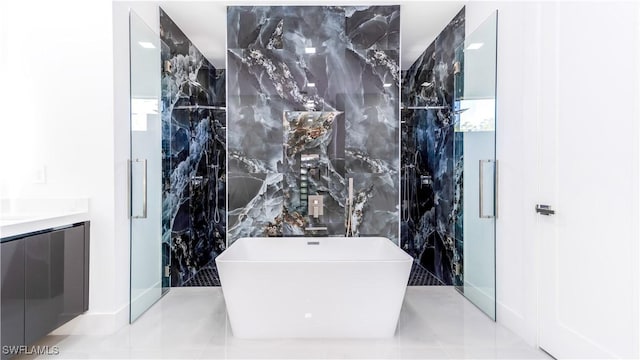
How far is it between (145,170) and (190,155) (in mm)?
1565

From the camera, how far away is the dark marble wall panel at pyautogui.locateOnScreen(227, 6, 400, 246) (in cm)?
383

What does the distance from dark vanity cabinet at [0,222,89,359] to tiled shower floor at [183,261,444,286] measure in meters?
1.56

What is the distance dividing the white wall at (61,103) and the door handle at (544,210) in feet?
9.77

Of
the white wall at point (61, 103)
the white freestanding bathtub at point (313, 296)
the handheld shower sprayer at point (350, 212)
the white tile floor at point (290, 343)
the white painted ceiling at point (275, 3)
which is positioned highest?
the white painted ceiling at point (275, 3)

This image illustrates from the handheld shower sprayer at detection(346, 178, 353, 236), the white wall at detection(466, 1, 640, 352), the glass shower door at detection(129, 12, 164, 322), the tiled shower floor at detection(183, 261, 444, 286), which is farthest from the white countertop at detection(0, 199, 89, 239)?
the white wall at detection(466, 1, 640, 352)

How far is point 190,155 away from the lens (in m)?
4.55

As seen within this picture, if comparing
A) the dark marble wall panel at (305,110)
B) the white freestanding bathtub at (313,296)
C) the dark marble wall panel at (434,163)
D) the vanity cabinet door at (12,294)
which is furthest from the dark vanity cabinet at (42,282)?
the dark marble wall panel at (434,163)

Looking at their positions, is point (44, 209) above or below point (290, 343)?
above

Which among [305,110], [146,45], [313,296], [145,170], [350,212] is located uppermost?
[146,45]

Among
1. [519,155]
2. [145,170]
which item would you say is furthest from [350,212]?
[145,170]

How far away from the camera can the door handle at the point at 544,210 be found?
2393mm

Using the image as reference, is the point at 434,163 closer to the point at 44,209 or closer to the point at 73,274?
the point at 73,274

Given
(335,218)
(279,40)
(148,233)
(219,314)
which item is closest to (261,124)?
→ (279,40)

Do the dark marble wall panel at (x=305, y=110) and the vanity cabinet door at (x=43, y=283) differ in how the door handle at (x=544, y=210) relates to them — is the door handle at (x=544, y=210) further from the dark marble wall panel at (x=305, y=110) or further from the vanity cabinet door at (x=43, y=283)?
the vanity cabinet door at (x=43, y=283)
